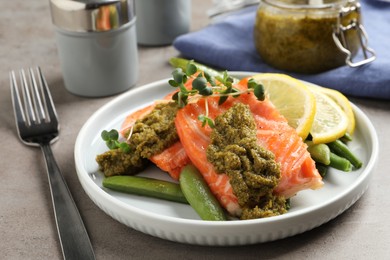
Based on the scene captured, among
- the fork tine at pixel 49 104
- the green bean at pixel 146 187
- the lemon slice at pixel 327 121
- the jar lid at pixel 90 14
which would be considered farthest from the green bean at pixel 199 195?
the jar lid at pixel 90 14

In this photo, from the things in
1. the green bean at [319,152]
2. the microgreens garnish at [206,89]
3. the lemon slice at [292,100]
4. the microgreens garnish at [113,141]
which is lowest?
the green bean at [319,152]

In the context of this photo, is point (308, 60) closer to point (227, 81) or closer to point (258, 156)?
point (227, 81)

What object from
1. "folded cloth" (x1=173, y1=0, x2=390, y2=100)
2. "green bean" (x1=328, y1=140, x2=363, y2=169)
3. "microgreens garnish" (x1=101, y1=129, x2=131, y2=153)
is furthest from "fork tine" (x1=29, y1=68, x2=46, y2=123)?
"green bean" (x1=328, y1=140, x2=363, y2=169)

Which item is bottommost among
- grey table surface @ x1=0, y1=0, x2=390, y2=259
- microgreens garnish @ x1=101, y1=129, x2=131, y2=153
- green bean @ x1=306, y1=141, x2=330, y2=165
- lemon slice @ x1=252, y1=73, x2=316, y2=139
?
grey table surface @ x1=0, y1=0, x2=390, y2=259

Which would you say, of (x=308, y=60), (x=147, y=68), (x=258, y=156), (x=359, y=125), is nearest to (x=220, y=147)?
(x=258, y=156)

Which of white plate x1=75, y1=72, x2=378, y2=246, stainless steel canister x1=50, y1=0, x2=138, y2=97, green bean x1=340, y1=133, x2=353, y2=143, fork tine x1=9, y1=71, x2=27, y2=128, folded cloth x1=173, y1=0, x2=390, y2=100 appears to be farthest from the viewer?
folded cloth x1=173, y1=0, x2=390, y2=100

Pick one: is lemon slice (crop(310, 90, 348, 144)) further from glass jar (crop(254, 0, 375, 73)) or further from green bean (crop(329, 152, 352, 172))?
glass jar (crop(254, 0, 375, 73))

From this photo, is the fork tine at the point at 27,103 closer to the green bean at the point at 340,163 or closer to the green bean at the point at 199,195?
the green bean at the point at 199,195
